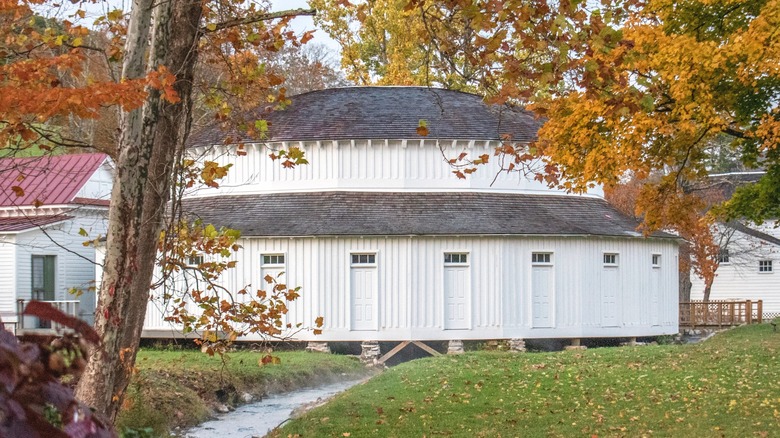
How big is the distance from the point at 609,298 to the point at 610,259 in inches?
49.6

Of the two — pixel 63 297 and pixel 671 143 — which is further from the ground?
pixel 671 143

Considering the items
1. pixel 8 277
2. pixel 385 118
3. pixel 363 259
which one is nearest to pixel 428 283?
pixel 363 259

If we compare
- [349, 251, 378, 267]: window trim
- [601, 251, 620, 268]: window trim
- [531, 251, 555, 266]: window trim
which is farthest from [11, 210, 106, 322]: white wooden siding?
[601, 251, 620, 268]: window trim

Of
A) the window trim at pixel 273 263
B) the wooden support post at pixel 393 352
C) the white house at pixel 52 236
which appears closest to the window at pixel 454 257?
the wooden support post at pixel 393 352

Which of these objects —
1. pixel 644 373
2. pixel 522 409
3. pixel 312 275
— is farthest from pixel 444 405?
pixel 312 275

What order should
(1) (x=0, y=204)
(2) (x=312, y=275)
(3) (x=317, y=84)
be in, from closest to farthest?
1. (2) (x=312, y=275)
2. (1) (x=0, y=204)
3. (3) (x=317, y=84)

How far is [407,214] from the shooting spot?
27828mm

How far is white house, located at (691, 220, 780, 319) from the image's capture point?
163 feet

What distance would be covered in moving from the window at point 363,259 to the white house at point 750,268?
90.9 ft

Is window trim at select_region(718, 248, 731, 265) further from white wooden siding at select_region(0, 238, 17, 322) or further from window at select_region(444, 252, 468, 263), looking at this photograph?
white wooden siding at select_region(0, 238, 17, 322)

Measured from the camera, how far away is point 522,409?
1338 cm

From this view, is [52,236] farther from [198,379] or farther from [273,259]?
[198,379]

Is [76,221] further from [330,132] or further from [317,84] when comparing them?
[317,84]

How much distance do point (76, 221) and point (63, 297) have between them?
2.77 metres
